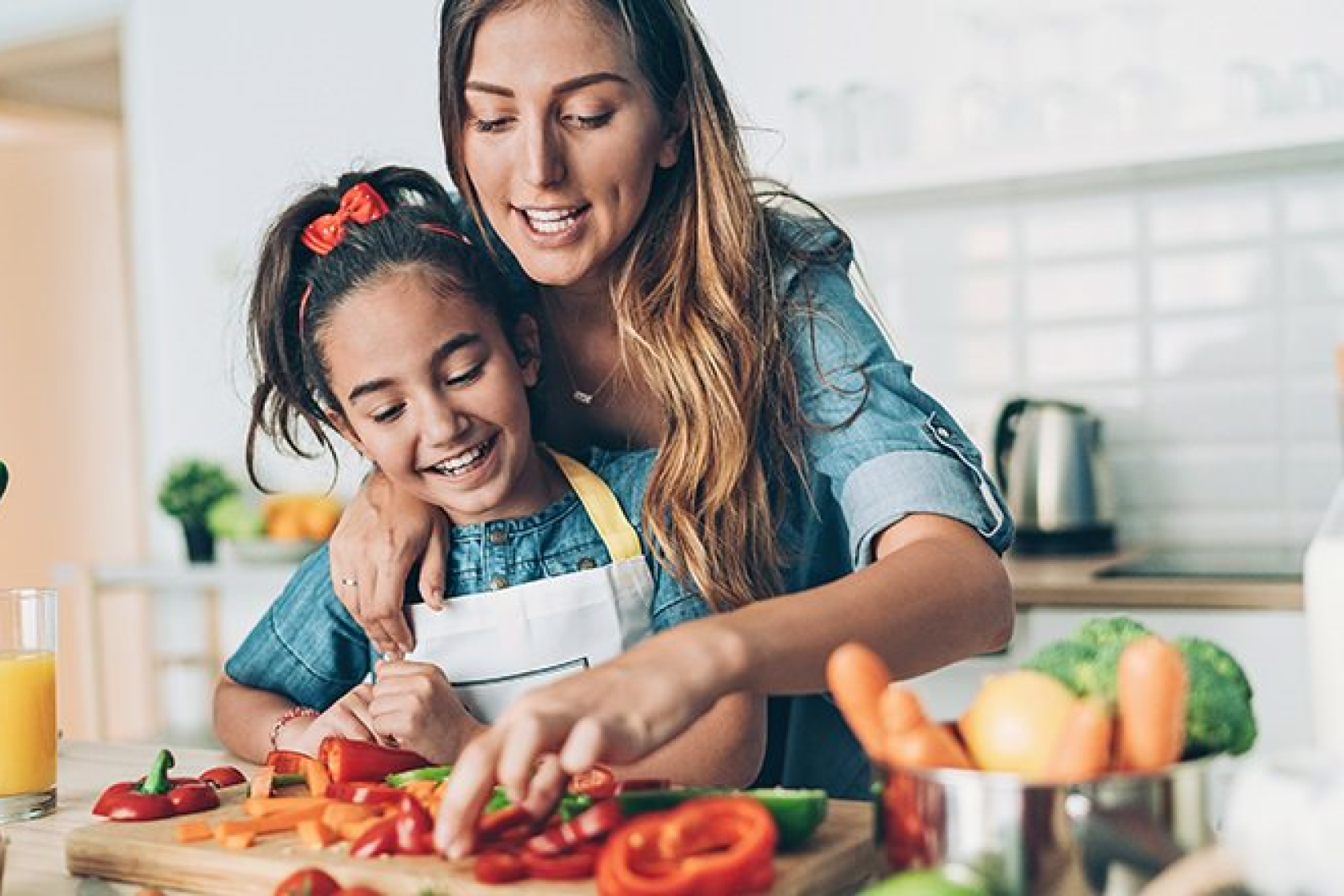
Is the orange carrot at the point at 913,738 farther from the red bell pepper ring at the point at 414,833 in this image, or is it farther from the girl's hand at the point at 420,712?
the girl's hand at the point at 420,712

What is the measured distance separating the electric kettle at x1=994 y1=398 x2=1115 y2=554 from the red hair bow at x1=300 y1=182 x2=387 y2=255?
67.5 inches

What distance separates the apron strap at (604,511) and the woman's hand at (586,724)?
549 millimetres

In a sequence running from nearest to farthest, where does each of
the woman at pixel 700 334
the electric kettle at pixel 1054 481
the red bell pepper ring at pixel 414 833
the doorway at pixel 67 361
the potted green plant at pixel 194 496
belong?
the red bell pepper ring at pixel 414 833 < the woman at pixel 700 334 < the electric kettle at pixel 1054 481 < the potted green plant at pixel 194 496 < the doorway at pixel 67 361

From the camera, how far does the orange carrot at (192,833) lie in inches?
44.1

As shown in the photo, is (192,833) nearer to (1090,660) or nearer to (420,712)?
(420,712)

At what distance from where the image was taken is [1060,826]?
0.83m

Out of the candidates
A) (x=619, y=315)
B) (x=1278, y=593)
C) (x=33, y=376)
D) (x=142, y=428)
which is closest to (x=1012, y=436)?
(x=1278, y=593)

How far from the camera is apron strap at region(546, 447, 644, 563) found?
1.57 meters

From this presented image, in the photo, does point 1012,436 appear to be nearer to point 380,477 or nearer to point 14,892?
point 380,477

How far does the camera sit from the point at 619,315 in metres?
1.56

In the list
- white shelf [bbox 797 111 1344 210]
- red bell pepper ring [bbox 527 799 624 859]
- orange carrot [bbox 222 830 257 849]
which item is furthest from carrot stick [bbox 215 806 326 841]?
white shelf [bbox 797 111 1344 210]

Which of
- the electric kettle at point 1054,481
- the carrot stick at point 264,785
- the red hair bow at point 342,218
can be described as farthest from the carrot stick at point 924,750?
the electric kettle at point 1054,481

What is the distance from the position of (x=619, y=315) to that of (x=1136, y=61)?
192 cm

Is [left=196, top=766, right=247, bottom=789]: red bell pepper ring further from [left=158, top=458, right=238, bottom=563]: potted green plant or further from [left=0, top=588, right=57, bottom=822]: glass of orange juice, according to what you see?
[left=158, top=458, right=238, bottom=563]: potted green plant
